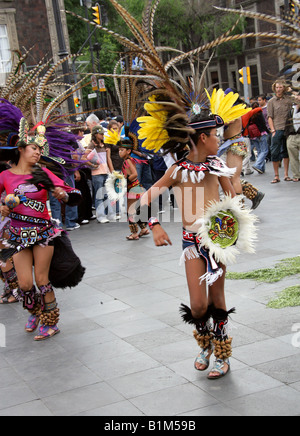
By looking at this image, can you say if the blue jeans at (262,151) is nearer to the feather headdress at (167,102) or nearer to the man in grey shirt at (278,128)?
the man in grey shirt at (278,128)

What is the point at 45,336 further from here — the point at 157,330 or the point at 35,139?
the point at 35,139

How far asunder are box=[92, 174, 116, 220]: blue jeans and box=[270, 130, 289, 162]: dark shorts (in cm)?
417

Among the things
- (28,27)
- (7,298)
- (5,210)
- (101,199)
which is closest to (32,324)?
(5,210)

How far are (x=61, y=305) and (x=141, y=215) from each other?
3679mm

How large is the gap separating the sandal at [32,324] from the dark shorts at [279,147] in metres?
9.61

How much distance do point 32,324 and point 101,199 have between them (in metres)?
6.76

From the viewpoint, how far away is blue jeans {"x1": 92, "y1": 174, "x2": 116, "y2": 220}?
12836 millimetres

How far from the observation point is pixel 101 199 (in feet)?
42.3

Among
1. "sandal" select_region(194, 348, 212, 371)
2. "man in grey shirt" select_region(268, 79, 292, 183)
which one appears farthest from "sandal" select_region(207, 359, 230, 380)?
"man in grey shirt" select_region(268, 79, 292, 183)

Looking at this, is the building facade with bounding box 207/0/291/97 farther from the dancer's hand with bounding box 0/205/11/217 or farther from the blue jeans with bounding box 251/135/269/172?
the dancer's hand with bounding box 0/205/11/217

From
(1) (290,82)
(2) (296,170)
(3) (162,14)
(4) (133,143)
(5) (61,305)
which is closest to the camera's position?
(1) (290,82)

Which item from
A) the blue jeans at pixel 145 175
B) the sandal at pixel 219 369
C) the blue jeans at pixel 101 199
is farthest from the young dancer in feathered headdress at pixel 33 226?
the blue jeans at pixel 101 199

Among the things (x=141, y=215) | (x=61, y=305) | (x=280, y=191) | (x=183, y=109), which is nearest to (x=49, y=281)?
(x=61, y=305)

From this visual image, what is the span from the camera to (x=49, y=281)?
619 centimetres
